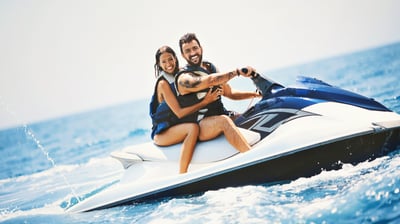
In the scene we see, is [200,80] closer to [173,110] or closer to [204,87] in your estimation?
[204,87]

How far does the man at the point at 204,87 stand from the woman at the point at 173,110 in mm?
72

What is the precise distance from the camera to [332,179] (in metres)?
3.13

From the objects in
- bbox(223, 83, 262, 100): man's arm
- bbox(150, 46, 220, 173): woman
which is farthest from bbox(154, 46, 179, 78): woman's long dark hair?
bbox(223, 83, 262, 100): man's arm

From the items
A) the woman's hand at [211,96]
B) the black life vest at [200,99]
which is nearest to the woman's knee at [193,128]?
the black life vest at [200,99]

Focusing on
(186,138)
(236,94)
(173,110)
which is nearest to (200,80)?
(173,110)

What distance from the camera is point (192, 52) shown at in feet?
11.7

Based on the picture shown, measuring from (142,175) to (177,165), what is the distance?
0.40 m

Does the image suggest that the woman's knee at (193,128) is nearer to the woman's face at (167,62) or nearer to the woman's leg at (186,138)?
the woman's leg at (186,138)

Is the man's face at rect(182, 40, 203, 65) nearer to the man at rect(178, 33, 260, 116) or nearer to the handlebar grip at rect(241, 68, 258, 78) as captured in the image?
the man at rect(178, 33, 260, 116)

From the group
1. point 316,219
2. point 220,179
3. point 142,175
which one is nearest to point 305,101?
point 220,179

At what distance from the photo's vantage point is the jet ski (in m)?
3.17

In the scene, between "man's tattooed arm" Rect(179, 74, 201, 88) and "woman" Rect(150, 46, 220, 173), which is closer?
"man's tattooed arm" Rect(179, 74, 201, 88)

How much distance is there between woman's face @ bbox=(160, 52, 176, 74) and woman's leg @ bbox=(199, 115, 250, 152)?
56cm

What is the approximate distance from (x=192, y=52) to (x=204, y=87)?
1.14 ft
